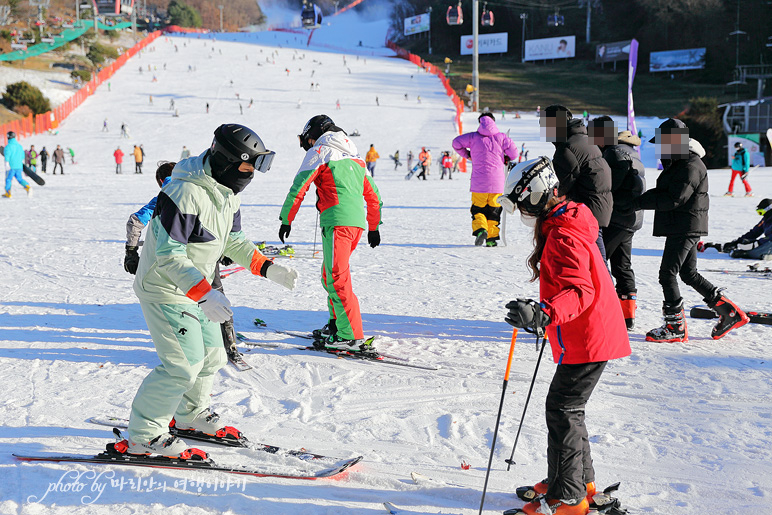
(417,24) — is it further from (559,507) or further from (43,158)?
(559,507)

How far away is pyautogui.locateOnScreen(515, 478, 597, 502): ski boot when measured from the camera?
289cm

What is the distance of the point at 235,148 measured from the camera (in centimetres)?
306

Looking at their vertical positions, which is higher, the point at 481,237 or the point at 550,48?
the point at 550,48

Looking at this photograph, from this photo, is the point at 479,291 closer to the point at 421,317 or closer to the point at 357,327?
the point at 421,317

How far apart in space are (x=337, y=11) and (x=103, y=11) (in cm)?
8473

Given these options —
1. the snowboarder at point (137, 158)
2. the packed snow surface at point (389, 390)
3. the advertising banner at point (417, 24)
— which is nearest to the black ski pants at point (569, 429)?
the packed snow surface at point (389, 390)

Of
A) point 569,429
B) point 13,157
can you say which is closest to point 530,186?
point 569,429

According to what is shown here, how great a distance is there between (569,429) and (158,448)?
1985 mm

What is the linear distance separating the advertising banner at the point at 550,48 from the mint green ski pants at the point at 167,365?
74502mm

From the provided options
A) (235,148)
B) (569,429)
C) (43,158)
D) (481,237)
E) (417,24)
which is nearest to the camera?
(569,429)

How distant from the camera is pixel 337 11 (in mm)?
123625

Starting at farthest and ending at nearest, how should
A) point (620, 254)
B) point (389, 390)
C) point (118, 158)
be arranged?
point (118, 158), point (620, 254), point (389, 390)

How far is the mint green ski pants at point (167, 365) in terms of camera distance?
3109 mm

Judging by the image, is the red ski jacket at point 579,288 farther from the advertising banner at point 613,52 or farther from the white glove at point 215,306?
the advertising banner at point 613,52
